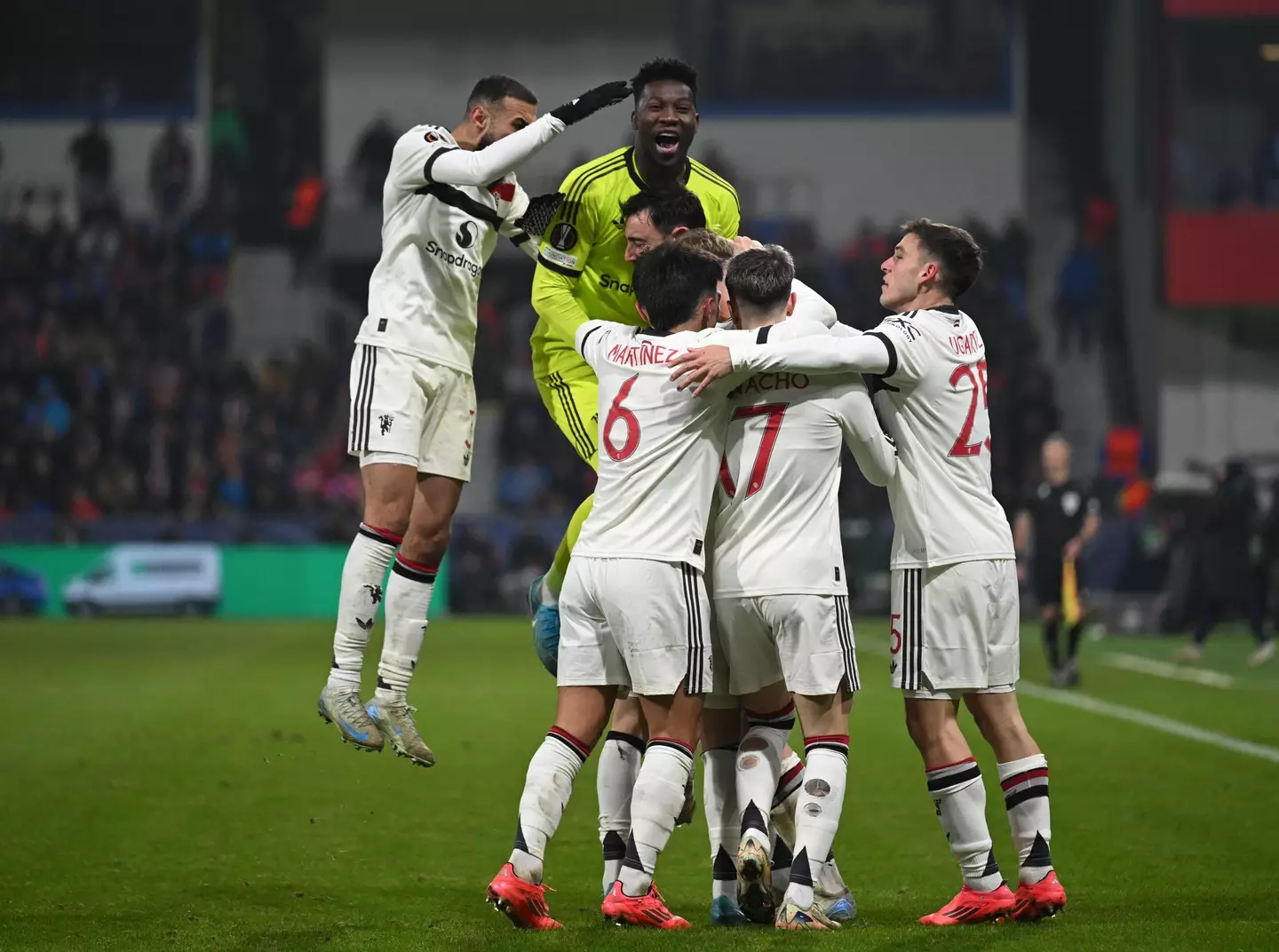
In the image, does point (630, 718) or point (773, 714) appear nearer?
point (773, 714)

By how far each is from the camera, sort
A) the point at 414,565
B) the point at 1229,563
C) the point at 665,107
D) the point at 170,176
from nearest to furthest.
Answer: the point at 665,107 → the point at 414,565 → the point at 1229,563 → the point at 170,176

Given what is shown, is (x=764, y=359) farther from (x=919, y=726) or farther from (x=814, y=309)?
(x=919, y=726)

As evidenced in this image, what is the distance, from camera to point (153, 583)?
22453mm

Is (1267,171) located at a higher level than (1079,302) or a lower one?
higher

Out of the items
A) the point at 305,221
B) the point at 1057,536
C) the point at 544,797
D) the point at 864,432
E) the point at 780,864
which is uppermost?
the point at 305,221

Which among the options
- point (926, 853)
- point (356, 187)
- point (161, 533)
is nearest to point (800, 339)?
point (926, 853)

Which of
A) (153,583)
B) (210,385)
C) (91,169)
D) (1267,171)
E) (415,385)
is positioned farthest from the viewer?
(91,169)

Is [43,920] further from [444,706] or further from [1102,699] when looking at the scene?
[1102,699]

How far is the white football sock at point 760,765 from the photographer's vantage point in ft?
16.6

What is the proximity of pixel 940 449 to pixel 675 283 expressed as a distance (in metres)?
1.04

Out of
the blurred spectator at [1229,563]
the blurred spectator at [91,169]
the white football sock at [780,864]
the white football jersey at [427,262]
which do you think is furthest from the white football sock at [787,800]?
the blurred spectator at [91,169]

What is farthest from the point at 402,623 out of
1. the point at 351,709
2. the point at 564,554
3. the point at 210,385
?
the point at 210,385

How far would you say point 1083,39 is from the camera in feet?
87.5

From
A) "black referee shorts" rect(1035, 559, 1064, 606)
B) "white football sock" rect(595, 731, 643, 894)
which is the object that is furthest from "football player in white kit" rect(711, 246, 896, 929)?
"black referee shorts" rect(1035, 559, 1064, 606)
